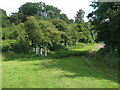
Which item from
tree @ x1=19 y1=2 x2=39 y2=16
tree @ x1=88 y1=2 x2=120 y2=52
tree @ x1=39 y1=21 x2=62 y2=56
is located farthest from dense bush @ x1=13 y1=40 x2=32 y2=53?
tree @ x1=19 y1=2 x2=39 y2=16

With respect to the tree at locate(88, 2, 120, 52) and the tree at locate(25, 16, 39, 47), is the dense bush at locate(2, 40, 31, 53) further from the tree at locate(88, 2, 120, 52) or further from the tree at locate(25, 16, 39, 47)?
the tree at locate(88, 2, 120, 52)

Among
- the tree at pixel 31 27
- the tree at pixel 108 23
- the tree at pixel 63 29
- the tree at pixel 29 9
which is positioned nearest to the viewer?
the tree at pixel 108 23

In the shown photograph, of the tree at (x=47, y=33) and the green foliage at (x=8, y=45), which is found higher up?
the tree at (x=47, y=33)

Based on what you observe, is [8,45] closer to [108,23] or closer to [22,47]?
[22,47]

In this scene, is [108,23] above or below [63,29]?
below

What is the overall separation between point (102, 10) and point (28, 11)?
5156 cm

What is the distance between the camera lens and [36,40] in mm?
16312

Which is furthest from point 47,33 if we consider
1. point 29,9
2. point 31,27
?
point 29,9

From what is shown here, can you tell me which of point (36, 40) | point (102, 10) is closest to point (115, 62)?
point (102, 10)

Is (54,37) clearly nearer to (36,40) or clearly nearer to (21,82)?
(36,40)

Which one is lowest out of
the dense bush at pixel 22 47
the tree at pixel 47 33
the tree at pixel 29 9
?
the dense bush at pixel 22 47

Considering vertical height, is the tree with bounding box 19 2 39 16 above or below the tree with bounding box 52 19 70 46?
above

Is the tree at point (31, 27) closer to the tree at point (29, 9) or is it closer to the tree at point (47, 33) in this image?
the tree at point (47, 33)

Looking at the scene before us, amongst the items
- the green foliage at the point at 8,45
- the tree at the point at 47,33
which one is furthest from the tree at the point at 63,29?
the green foliage at the point at 8,45
